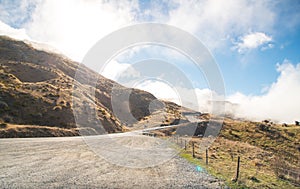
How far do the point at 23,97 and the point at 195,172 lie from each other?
166ft

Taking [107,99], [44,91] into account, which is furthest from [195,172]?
[107,99]

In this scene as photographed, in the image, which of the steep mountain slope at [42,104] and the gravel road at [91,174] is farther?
the steep mountain slope at [42,104]

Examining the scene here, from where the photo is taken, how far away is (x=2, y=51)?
10669 centimetres

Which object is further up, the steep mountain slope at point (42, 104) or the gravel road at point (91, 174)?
the steep mountain slope at point (42, 104)

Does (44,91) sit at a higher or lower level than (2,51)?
lower

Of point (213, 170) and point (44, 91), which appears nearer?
point (213, 170)

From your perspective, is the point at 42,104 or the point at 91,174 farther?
the point at 42,104

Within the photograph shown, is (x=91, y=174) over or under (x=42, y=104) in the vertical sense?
under

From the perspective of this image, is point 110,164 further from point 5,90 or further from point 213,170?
point 5,90

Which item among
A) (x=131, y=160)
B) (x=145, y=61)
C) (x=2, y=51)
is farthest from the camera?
(x=2, y=51)

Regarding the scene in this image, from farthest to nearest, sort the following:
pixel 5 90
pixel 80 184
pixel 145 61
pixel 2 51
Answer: pixel 2 51
pixel 5 90
pixel 145 61
pixel 80 184

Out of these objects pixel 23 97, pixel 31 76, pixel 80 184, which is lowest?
pixel 80 184

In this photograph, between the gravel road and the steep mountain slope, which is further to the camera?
the steep mountain slope

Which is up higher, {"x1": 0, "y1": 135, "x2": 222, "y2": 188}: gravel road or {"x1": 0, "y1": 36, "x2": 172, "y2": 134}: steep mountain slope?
{"x1": 0, "y1": 36, "x2": 172, "y2": 134}: steep mountain slope
